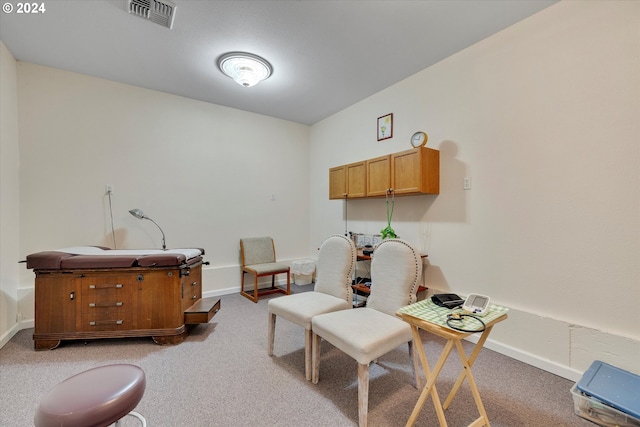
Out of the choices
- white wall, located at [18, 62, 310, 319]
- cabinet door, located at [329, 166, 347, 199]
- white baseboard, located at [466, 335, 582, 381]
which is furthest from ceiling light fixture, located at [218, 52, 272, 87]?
white baseboard, located at [466, 335, 582, 381]

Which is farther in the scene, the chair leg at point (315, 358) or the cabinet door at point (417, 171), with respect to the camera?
the cabinet door at point (417, 171)

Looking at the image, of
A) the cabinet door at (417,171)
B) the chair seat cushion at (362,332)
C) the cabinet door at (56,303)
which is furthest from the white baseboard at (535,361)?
the cabinet door at (56,303)

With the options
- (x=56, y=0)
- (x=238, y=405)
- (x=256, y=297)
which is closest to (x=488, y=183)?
(x=238, y=405)

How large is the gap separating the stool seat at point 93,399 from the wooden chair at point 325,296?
1.07 meters

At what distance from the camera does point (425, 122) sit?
9.84 feet

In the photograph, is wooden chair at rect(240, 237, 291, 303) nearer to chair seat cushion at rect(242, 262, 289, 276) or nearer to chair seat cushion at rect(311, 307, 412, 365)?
chair seat cushion at rect(242, 262, 289, 276)

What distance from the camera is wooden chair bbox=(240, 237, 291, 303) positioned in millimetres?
3787

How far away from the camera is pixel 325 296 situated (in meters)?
2.30

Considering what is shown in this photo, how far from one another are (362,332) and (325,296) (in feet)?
2.30

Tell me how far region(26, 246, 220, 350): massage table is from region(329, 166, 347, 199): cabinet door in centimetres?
216

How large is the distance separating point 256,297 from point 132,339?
1.45 meters

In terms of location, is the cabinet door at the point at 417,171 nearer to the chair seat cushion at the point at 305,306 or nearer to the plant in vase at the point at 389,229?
the plant in vase at the point at 389,229

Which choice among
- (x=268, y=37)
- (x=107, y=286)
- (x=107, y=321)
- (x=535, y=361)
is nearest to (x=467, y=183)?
(x=535, y=361)

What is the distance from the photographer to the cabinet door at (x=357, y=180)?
3.38 meters
